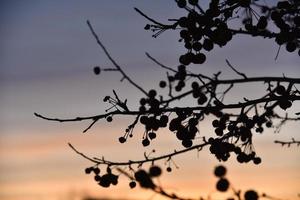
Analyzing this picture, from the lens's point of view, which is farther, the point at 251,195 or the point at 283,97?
the point at 283,97

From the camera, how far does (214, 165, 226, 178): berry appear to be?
10.1ft

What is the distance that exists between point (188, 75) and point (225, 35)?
2.67 ft

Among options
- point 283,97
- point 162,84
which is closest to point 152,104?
point 162,84

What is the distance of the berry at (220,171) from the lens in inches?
122

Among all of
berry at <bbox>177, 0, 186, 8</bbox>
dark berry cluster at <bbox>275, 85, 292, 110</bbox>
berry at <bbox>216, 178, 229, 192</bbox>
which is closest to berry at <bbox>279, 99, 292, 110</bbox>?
dark berry cluster at <bbox>275, 85, 292, 110</bbox>

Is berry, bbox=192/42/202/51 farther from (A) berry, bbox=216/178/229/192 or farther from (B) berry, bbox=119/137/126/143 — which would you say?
(A) berry, bbox=216/178/229/192

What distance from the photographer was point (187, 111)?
15.1 feet

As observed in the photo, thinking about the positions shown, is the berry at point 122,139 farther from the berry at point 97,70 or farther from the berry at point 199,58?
the berry at point 199,58

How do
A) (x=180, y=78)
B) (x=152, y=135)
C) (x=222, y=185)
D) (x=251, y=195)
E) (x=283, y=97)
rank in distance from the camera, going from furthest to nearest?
(x=152, y=135), (x=283, y=97), (x=180, y=78), (x=251, y=195), (x=222, y=185)

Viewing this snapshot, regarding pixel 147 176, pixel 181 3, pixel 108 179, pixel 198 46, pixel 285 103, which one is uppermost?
pixel 181 3

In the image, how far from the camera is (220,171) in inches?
122

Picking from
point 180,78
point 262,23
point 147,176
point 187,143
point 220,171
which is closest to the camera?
point 147,176

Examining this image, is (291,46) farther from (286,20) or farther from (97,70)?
(97,70)

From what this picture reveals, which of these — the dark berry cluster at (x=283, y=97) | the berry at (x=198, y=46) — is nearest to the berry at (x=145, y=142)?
the berry at (x=198, y=46)
